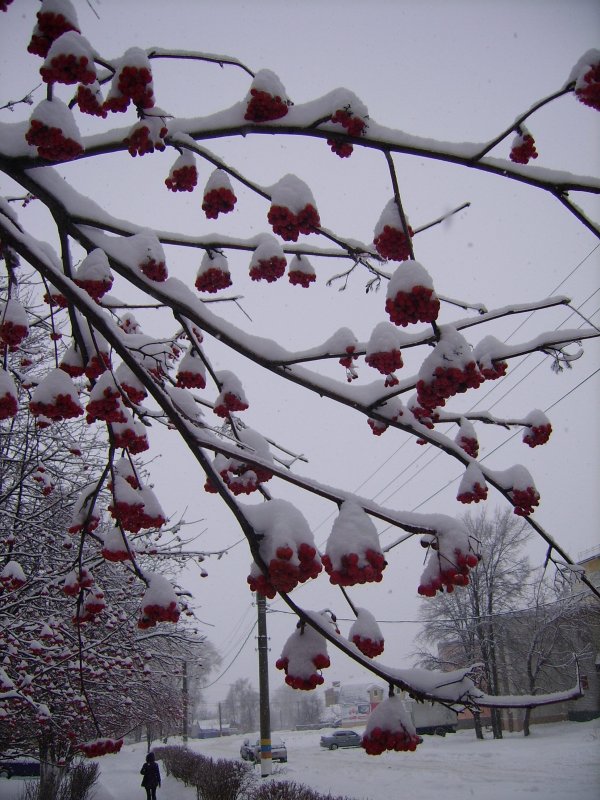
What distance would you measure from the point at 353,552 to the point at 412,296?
86 cm

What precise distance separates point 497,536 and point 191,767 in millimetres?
17095

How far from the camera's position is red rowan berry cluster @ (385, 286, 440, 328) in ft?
5.98

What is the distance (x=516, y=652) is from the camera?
2622cm

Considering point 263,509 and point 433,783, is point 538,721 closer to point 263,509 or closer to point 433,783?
point 433,783

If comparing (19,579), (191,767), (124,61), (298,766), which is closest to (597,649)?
(298,766)

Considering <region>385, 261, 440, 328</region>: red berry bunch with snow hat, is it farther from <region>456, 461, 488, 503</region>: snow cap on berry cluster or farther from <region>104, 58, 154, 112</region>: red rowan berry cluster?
<region>104, 58, 154, 112</region>: red rowan berry cluster

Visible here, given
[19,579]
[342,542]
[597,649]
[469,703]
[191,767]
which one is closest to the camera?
[469,703]

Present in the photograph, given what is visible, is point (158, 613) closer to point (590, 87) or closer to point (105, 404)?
point (105, 404)

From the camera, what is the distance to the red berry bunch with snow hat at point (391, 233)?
204 centimetres

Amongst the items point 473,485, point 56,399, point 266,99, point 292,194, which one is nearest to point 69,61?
point 266,99

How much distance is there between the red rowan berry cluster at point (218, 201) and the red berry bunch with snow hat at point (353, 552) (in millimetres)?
1519

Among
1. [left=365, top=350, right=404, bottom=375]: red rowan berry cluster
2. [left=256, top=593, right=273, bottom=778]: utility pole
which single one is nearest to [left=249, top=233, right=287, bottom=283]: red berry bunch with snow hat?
[left=365, top=350, right=404, bottom=375]: red rowan berry cluster

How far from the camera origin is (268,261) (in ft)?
8.09

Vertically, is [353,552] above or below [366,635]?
above
